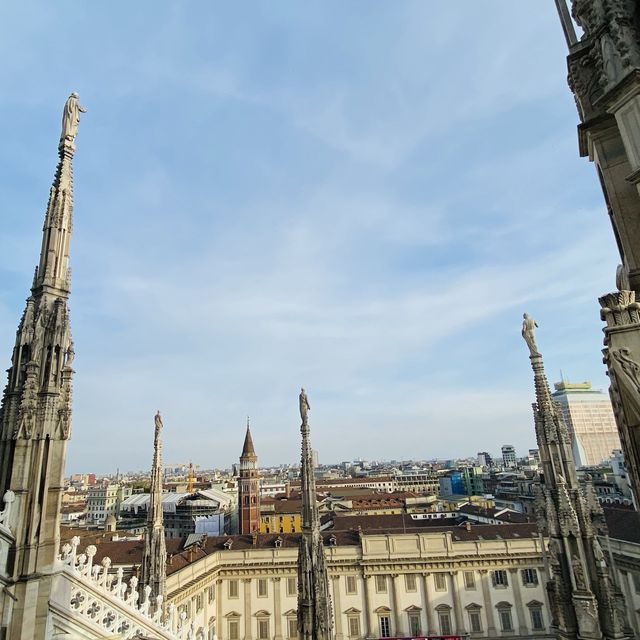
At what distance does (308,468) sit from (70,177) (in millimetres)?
9910

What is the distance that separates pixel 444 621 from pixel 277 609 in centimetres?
1428

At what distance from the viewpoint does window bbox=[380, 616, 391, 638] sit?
124 feet

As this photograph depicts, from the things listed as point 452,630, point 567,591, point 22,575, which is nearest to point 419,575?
point 452,630

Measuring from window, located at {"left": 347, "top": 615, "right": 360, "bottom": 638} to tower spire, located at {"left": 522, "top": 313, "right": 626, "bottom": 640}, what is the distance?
35.3 meters

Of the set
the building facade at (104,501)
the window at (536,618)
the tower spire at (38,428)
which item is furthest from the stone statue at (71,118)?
the building facade at (104,501)

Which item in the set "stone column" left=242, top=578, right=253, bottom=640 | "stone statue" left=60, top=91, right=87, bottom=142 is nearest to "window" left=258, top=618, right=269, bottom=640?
"stone column" left=242, top=578, right=253, bottom=640

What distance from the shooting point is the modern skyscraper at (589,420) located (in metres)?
143

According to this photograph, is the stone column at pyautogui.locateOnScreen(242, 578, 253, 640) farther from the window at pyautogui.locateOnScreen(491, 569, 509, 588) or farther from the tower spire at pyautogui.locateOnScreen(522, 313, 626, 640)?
the tower spire at pyautogui.locateOnScreen(522, 313, 626, 640)

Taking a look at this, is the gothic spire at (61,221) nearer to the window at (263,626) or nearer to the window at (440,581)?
the window at (263,626)

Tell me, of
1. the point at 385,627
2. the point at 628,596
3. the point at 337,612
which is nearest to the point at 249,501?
the point at 337,612

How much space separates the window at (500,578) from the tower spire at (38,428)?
1656 inches

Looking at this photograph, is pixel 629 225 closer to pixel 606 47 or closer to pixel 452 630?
pixel 606 47

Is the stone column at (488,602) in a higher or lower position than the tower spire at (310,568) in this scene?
lower

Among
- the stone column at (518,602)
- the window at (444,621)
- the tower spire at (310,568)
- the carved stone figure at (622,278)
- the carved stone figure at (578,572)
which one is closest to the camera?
the carved stone figure at (622,278)
